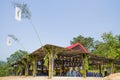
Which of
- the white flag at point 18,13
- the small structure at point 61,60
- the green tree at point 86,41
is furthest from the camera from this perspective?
the green tree at point 86,41

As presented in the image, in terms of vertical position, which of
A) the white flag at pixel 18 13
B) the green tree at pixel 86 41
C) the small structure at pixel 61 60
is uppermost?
the green tree at pixel 86 41

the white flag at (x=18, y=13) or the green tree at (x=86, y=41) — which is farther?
the green tree at (x=86, y=41)

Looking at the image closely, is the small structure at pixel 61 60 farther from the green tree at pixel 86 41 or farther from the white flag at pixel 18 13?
the green tree at pixel 86 41

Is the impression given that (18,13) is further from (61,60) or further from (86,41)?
(86,41)

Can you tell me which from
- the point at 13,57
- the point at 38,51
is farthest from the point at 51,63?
the point at 13,57

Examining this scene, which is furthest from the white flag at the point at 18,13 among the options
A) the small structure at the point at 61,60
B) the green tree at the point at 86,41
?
the green tree at the point at 86,41

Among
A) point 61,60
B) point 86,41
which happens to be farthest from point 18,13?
point 86,41

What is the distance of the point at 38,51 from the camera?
20.1 metres

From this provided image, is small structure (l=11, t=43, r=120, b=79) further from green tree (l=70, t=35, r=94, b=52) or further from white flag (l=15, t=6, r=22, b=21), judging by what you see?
green tree (l=70, t=35, r=94, b=52)

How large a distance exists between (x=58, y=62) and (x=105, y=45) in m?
15.9

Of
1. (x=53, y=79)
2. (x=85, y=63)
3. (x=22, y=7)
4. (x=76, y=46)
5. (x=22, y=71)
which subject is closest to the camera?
(x=22, y=7)

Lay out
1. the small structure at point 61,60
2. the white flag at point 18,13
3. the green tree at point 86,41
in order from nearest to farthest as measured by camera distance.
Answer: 1. the white flag at point 18,13
2. the small structure at point 61,60
3. the green tree at point 86,41

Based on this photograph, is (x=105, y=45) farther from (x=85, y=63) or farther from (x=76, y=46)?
(x=85, y=63)

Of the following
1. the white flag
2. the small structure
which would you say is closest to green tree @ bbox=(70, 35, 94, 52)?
the small structure
